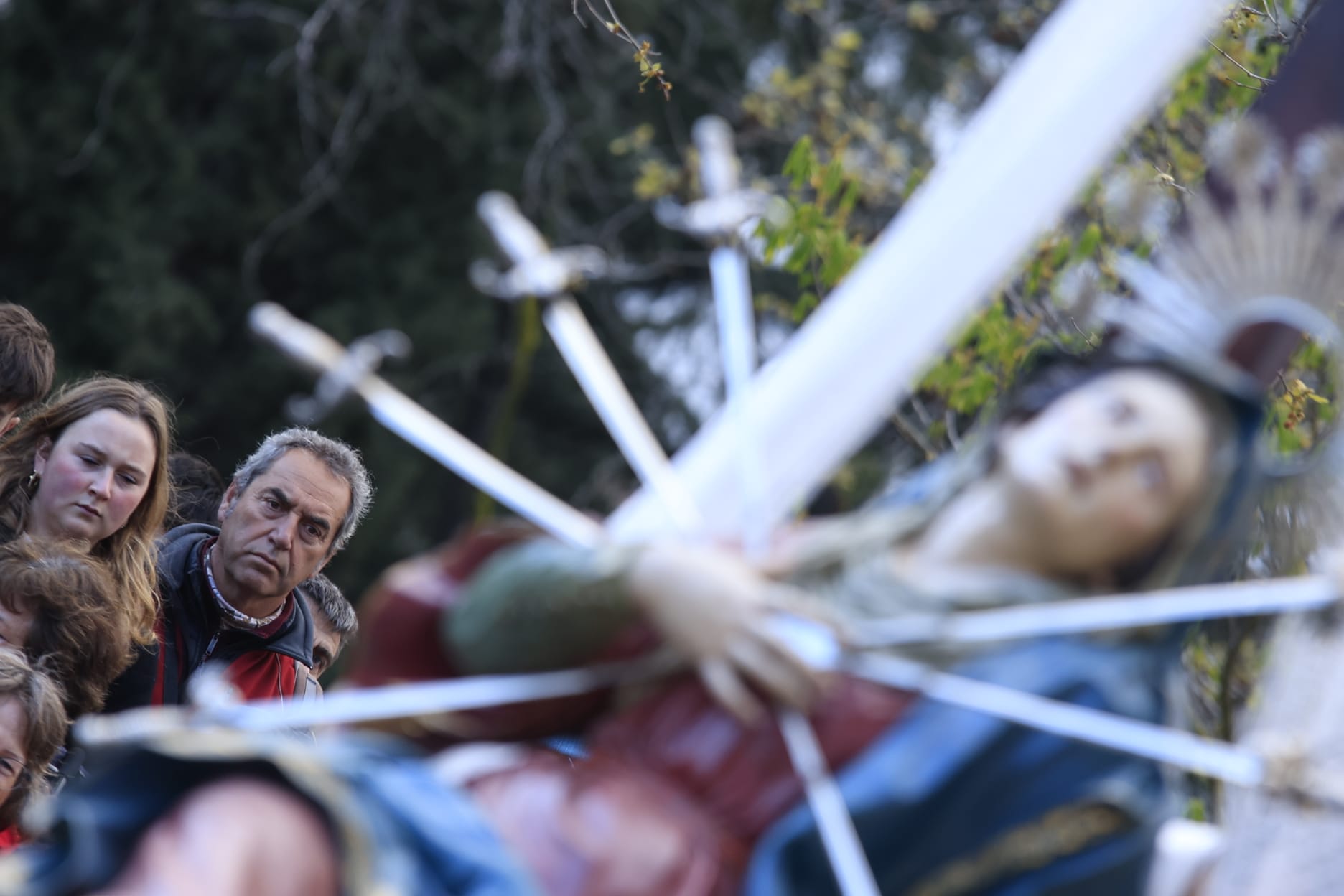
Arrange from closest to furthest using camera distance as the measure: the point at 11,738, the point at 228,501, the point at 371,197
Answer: the point at 11,738, the point at 228,501, the point at 371,197

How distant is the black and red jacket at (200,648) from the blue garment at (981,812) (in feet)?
4.90

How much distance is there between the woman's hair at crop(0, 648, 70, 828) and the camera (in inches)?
99.1

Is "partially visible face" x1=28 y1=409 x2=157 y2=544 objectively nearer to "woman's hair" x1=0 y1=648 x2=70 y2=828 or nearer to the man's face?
the man's face

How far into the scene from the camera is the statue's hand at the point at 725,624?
1.71 meters

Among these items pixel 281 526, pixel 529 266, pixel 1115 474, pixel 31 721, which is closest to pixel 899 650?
pixel 1115 474

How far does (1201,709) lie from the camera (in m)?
3.70

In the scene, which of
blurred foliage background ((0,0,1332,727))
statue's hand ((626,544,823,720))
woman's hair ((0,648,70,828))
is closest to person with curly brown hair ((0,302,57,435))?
Answer: woman's hair ((0,648,70,828))

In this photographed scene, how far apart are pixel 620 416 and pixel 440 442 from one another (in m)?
0.19

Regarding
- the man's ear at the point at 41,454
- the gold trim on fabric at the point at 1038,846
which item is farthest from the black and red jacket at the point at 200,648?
the gold trim on fabric at the point at 1038,846

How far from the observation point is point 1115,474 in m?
1.80

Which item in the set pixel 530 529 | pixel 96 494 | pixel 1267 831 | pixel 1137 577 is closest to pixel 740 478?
pixel 530 529

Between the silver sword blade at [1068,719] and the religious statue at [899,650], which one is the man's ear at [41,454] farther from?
the silver sword blade at [1068,719]

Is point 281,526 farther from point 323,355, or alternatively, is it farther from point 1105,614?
point 1105,614

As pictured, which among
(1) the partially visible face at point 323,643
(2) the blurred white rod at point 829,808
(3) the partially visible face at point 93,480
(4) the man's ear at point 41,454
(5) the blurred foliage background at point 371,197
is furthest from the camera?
(5) the blurred foliage background at point 371,197
